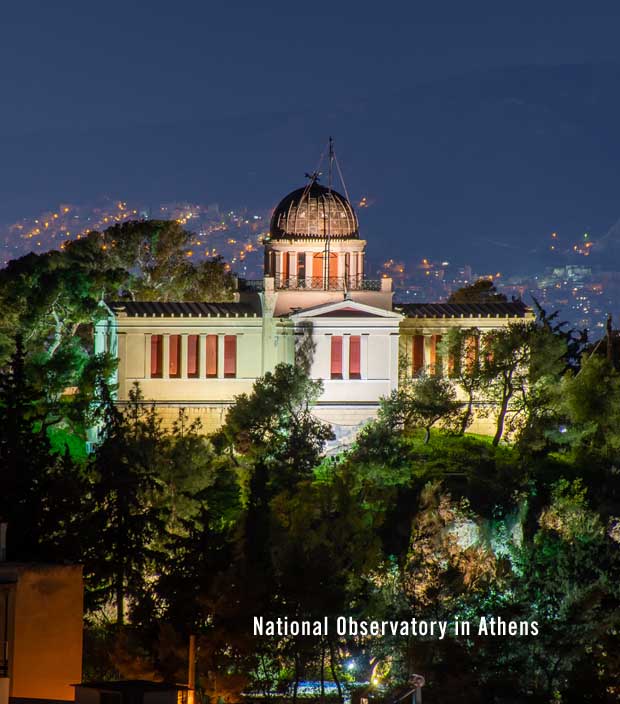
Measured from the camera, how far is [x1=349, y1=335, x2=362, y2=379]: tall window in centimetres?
5756


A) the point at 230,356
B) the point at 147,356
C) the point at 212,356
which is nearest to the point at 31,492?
Result: the point at 147,356

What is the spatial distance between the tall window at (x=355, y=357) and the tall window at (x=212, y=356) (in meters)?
4.52

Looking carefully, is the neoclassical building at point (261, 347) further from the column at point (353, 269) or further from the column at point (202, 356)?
the column at point (353, 269)

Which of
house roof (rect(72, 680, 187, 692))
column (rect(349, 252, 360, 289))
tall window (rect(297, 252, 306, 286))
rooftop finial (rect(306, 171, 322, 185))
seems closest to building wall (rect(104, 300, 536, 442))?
column (rect(349, 252, 360, 289))

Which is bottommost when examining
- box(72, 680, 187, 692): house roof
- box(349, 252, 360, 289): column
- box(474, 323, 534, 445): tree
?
box(72, 680, 187, 692): house roof

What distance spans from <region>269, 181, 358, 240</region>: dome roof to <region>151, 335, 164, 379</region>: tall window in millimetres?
6345

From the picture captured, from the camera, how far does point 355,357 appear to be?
57.7 m

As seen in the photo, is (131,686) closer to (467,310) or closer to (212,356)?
(212,356)

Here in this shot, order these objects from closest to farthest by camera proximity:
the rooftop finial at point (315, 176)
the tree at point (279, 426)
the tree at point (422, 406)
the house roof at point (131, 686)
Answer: the house roof at point (131, 686)
the tree at point (279, 426)
the tree at point (422, 406)
the rooftop finial at point (315, 176)

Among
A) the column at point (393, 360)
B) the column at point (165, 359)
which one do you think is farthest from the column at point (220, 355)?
the column at point (393, 360)

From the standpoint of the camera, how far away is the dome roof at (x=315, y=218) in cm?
6059

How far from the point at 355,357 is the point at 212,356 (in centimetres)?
479

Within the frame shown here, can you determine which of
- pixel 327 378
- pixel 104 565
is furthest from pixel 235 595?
pixel 327 378

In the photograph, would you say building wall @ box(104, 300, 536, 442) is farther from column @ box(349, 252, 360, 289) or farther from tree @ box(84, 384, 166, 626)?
tree @ box(84, 384, 166, 626)
